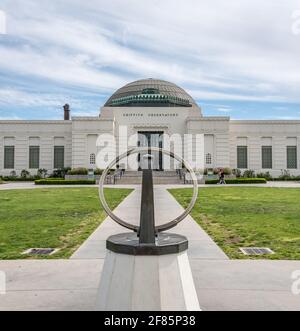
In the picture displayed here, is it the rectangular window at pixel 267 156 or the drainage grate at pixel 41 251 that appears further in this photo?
the rectangular window at pixel 267 156

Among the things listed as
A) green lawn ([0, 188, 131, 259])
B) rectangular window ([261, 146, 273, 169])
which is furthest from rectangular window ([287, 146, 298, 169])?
green lawn ([0, 188, 131, 259])

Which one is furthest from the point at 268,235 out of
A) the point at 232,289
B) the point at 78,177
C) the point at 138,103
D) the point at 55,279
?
the point at 138,103

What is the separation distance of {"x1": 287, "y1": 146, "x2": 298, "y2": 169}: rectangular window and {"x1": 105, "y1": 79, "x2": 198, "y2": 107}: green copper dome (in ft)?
47.3

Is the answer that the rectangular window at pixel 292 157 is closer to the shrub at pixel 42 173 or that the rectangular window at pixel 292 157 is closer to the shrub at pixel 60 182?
the shrub at pixel 60 182

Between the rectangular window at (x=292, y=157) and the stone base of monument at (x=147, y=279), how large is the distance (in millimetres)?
44029

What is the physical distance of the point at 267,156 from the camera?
44469 millimetres

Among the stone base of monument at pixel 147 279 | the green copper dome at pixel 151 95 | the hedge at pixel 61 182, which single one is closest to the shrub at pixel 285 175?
the green copper dome at pixel 151 95

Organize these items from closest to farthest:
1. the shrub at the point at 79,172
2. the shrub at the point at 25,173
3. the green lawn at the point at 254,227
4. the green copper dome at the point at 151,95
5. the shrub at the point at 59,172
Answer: the green lawn at the point at 254,227 < the shrub at the point at 79,172 < the shrub at the point at 59,172 < the shrub at the point at 25,173 < the green copper dome at the point at 151,95

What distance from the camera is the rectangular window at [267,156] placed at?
44.4m

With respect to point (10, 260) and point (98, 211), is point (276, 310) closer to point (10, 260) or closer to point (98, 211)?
point (10, 260)

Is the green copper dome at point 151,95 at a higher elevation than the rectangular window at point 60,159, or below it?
higher

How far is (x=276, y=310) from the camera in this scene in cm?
429
